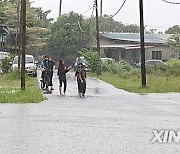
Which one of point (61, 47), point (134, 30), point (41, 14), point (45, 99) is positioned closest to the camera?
point (45, 99)

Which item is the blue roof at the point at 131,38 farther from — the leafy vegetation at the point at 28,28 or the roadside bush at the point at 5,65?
the roadside bush at the point at 5,65

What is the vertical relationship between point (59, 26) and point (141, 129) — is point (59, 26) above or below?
above

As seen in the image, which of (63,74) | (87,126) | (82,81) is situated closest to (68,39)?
(63,74)

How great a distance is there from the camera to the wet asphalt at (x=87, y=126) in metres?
10.3

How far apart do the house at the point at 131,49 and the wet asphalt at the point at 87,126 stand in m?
48.5

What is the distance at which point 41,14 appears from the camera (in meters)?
89.4

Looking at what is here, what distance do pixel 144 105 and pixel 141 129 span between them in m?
6.63

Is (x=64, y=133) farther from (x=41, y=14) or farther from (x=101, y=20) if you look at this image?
(x=101, y=20)

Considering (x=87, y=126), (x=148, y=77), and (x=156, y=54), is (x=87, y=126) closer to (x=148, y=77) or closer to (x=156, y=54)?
(x=148, y=77)

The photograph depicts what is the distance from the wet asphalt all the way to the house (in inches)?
1908

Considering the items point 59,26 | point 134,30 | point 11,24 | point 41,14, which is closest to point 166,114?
point 11,24

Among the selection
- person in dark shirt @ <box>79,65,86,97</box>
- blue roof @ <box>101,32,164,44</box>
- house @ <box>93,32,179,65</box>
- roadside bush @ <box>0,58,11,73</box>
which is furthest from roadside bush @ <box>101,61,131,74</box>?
blue roof @ <box>101,32,164,44</box>

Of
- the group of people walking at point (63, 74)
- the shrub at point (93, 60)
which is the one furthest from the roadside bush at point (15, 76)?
the group of people walking at point (63, 74)

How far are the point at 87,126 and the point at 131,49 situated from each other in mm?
56247
